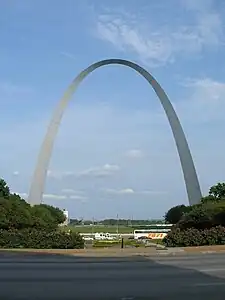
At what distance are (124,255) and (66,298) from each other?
52.2ft

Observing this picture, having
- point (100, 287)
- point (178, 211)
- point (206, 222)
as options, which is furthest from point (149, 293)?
point (178, 211)

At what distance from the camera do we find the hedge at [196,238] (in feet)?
106

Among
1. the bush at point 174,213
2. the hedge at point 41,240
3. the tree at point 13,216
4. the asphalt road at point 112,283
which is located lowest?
the asphalt road at point 112,283

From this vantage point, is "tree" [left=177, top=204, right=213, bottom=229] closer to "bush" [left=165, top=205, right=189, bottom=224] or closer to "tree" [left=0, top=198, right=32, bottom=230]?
"tree" [left=0, top=198, right=32, bottom=230]

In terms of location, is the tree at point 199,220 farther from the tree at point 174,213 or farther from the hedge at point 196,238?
the tree at point 174,213

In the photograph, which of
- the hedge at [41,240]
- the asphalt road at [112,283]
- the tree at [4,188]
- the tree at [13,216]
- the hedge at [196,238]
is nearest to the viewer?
the asphalt road at [112,283]

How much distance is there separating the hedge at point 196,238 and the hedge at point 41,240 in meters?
5.74

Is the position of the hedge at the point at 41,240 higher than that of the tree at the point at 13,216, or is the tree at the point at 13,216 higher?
the tree at the point at 13,216

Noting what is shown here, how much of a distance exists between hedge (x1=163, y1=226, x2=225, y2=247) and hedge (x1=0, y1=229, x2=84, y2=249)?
5743mm

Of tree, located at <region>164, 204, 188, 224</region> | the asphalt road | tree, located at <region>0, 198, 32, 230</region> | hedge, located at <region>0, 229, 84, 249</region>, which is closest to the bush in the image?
tree, located at <region>164, 204, 188, 224</region>

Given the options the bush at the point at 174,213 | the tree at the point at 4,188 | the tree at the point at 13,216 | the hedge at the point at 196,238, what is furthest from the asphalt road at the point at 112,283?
the bush at the point at 174,213

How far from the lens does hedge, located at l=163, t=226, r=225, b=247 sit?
106 feet

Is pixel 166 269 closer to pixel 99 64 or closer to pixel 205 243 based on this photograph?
pixel 205 243

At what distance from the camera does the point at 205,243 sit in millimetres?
32688
